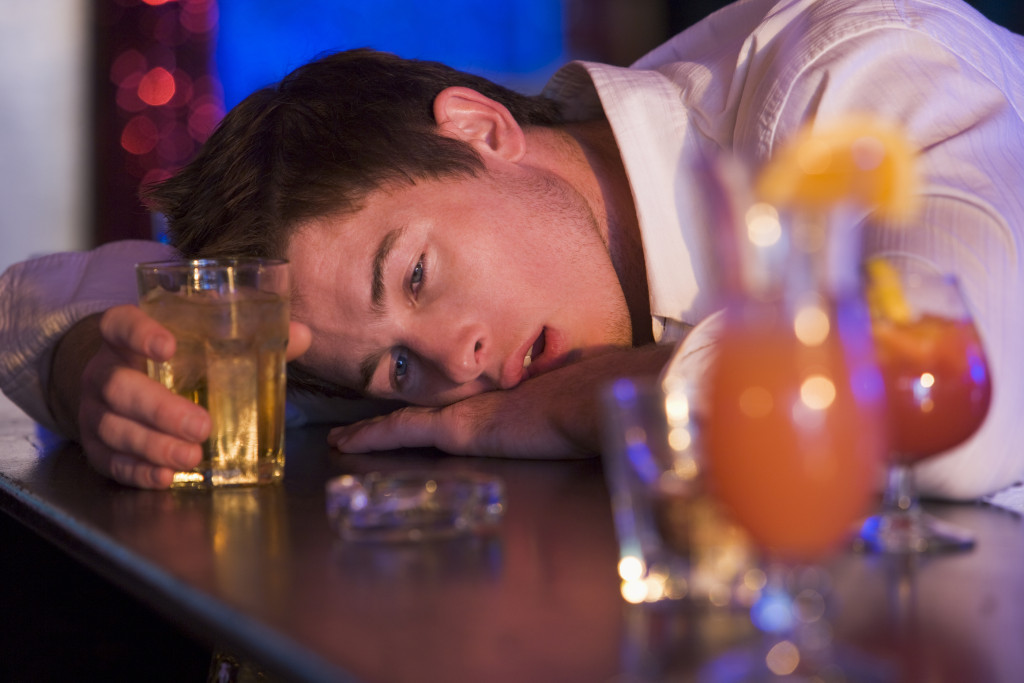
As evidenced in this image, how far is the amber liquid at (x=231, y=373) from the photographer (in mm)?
1103

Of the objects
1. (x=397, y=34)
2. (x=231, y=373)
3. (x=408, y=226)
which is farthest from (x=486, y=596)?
(x=397, y=34)

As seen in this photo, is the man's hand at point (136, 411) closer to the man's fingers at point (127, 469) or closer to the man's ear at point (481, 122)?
the man's fingers at point (127, 469)

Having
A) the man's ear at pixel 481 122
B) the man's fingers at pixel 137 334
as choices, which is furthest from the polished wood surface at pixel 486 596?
the man's ear at pixel 481 122

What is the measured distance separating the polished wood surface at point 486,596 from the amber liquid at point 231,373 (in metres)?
0.07

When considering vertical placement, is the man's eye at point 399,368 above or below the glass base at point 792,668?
below

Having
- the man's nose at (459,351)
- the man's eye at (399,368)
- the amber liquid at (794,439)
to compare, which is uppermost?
the amber liquid at (794,439)

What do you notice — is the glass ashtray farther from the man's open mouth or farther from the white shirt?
the man's open mouth

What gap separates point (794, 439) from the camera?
0.52 metres

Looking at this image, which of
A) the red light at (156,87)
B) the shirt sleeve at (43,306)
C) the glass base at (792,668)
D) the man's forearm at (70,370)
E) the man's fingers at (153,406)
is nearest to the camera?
the glass base at (792,668)

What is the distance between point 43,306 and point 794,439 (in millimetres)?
1449

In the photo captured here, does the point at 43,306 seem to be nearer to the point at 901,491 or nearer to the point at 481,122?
the point at 481,122

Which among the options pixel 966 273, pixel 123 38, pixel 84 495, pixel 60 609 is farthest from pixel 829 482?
pixel 123 38

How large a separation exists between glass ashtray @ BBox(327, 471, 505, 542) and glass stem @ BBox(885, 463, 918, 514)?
32 cm

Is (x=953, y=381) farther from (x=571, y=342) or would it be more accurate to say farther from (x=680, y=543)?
(x=571, y=342)
